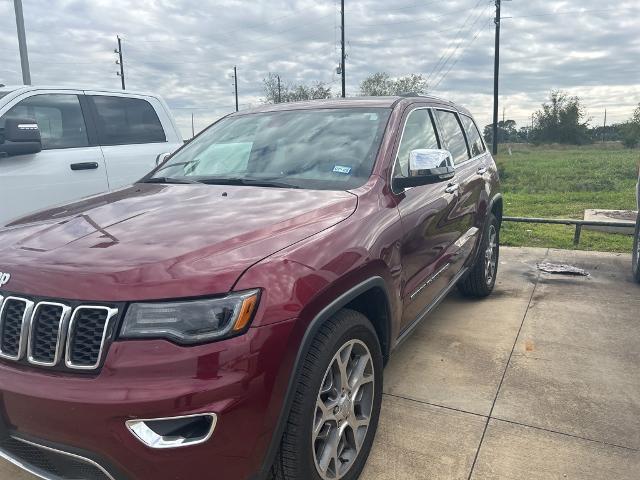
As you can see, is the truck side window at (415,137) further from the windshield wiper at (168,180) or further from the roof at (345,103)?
the windshield wiper at (168,180)

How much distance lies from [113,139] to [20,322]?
13.7 feet

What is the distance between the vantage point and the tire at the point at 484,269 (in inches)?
198

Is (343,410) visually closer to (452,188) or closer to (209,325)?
(209,325)

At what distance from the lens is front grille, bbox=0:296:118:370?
5.99 feet

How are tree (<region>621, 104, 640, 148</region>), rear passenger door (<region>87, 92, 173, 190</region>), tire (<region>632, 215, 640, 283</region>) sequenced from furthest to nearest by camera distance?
tree (<region>621, 104, 640, 148</region>) < tire (<region>632, 215, 640, 283</region>) < rear passenger door (<region>87, 92, 173, 190</region>)

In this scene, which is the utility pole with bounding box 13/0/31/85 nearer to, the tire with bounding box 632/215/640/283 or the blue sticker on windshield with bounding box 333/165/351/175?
the blue sticker on windshield with bounding box 333/165/351/175

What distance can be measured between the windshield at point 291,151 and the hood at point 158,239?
0.79ft

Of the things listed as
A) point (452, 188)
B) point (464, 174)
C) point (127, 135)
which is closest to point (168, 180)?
point (452, 188)

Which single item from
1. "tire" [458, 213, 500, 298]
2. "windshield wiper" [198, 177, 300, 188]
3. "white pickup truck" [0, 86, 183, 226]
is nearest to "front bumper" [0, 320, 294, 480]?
"windshield wiper" [198, 177, 300, 188]

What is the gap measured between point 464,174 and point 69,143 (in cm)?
375

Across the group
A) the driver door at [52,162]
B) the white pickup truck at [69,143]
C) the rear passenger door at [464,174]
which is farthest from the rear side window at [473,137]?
the driver door at [52,162]

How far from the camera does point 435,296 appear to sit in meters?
3.74

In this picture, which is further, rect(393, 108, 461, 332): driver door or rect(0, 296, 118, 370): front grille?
rect(393, 108, 461, 332): driver door

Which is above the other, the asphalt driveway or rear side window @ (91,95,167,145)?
rear side window @ (91,95,167,145)
